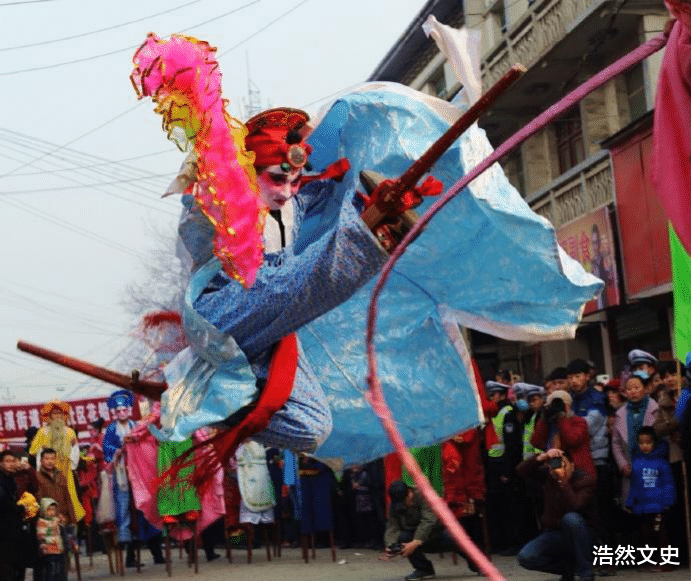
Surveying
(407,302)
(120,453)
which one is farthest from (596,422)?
(120,453)

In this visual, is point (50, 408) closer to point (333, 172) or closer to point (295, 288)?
point (333, 172)

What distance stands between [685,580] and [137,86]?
380 centimetres

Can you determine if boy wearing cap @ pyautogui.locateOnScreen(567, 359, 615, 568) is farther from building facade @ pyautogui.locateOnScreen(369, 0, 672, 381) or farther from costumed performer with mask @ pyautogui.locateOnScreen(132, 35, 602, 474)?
building facade @ pyautogui.locateOnScreen(369, 0, 672, 381)

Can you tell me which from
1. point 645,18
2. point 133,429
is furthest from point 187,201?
point 645,18

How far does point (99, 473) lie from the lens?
12.4 meters

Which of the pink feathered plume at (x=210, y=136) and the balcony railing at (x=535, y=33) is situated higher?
the balcony railing at (x=535, y=33)

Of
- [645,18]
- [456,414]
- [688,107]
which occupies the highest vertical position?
[645,18]

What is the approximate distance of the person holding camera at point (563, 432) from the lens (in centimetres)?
764

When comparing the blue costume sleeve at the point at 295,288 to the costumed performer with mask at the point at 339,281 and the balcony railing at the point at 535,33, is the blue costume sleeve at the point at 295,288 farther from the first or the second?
the balcony railing at the point at 535,33

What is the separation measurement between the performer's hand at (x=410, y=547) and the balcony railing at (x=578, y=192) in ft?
24.1

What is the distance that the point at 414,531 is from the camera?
8.90 meters

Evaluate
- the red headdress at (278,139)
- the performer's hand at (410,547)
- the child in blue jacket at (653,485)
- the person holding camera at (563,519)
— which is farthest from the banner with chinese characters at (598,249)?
the red headdress at (278,139)

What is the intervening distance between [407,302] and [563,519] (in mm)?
2298

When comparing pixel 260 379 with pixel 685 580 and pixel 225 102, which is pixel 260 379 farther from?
pixel 685 580
